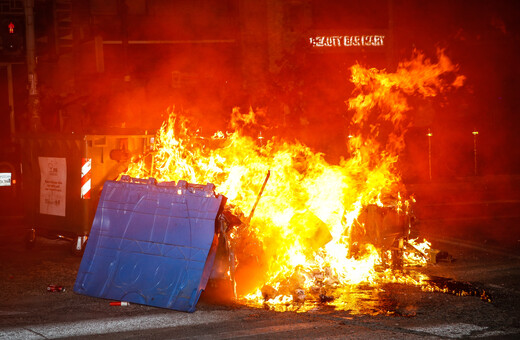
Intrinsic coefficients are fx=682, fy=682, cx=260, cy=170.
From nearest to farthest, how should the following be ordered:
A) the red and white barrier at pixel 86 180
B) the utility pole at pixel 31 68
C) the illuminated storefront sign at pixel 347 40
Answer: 1. the red and white barrier at pixel 86 180
2. the utility pole at pixel 31 68
3. the illuminated storefront sign at pixel 347 40

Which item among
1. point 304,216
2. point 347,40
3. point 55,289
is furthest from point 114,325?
point 347,40

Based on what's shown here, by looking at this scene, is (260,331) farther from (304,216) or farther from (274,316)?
(304,216)

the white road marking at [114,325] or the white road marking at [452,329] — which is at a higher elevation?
the white road marking at [114,325]

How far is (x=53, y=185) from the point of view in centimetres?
1128

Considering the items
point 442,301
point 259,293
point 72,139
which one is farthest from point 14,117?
point 442,301

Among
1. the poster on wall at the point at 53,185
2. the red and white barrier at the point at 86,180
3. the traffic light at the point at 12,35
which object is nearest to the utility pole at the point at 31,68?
the traffic light at the point at 12,35

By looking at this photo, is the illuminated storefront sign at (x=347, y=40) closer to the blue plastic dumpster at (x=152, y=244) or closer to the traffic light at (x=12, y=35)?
the traffic light at (x=12, y=35)

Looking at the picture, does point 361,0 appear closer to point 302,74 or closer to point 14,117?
point 302,74

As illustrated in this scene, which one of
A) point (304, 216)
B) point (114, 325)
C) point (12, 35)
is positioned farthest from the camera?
point (12, 35)

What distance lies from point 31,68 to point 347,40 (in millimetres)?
13121

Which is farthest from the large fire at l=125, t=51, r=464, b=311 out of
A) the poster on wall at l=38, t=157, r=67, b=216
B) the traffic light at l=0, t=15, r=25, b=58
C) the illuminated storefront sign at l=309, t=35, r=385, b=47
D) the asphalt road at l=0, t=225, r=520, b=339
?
the illuminated storefront sign at l=309, t=35, r=385, b=47

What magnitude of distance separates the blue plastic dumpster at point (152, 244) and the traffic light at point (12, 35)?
803cm

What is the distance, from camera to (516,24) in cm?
2705

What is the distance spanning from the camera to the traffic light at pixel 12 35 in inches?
584
